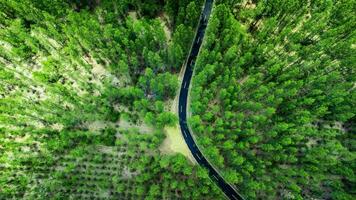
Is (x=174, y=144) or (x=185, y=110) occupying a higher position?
(x=185, y=110)

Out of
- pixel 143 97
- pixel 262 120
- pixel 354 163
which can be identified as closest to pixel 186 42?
pixel 143 97

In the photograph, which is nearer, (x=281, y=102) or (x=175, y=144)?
(x=281, y=102)

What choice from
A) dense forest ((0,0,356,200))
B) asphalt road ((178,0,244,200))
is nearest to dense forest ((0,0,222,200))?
dense forest ((0,0,356,200))

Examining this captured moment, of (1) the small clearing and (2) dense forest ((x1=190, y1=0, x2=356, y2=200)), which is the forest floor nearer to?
(1) the small clearing

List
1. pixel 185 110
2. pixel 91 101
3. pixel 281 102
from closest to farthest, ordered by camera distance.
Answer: pixel 281 102 < pixel 91 101 < pixel 185 110

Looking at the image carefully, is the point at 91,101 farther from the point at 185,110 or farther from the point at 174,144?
the point at 185,110

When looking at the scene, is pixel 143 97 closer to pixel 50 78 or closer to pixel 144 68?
pixel 144 68

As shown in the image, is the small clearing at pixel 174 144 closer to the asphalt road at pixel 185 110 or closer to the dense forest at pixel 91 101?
the asphalt road at pixel 185 110

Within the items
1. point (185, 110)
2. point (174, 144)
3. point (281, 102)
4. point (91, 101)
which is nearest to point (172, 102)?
point (185, 110)
